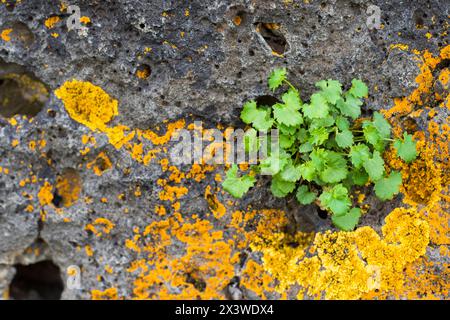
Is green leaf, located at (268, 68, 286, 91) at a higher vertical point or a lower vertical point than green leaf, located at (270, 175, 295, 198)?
higher

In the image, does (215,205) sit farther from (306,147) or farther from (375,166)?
(375,166)

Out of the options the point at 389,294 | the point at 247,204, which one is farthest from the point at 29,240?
the point at 389,294

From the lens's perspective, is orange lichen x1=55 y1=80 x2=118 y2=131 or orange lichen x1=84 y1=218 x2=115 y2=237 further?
orange lichen x1=84 y1=218 x2=115 y2=237

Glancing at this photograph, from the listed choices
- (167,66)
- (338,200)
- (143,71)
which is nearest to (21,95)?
(143,71)

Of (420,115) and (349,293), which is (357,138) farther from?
(349,293)

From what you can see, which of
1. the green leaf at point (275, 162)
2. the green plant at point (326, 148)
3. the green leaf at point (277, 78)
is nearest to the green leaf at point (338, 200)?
the green plant at point (326, 148)

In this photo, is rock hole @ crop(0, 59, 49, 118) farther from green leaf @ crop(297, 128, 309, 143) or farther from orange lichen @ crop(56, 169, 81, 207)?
green leaf @ crop(297, 128, 309, 143)

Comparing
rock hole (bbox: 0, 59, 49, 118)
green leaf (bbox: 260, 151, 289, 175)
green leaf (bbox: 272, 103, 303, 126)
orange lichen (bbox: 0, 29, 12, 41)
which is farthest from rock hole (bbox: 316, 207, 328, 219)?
orange lichen (bbox: 0, 29, 12, 41)
